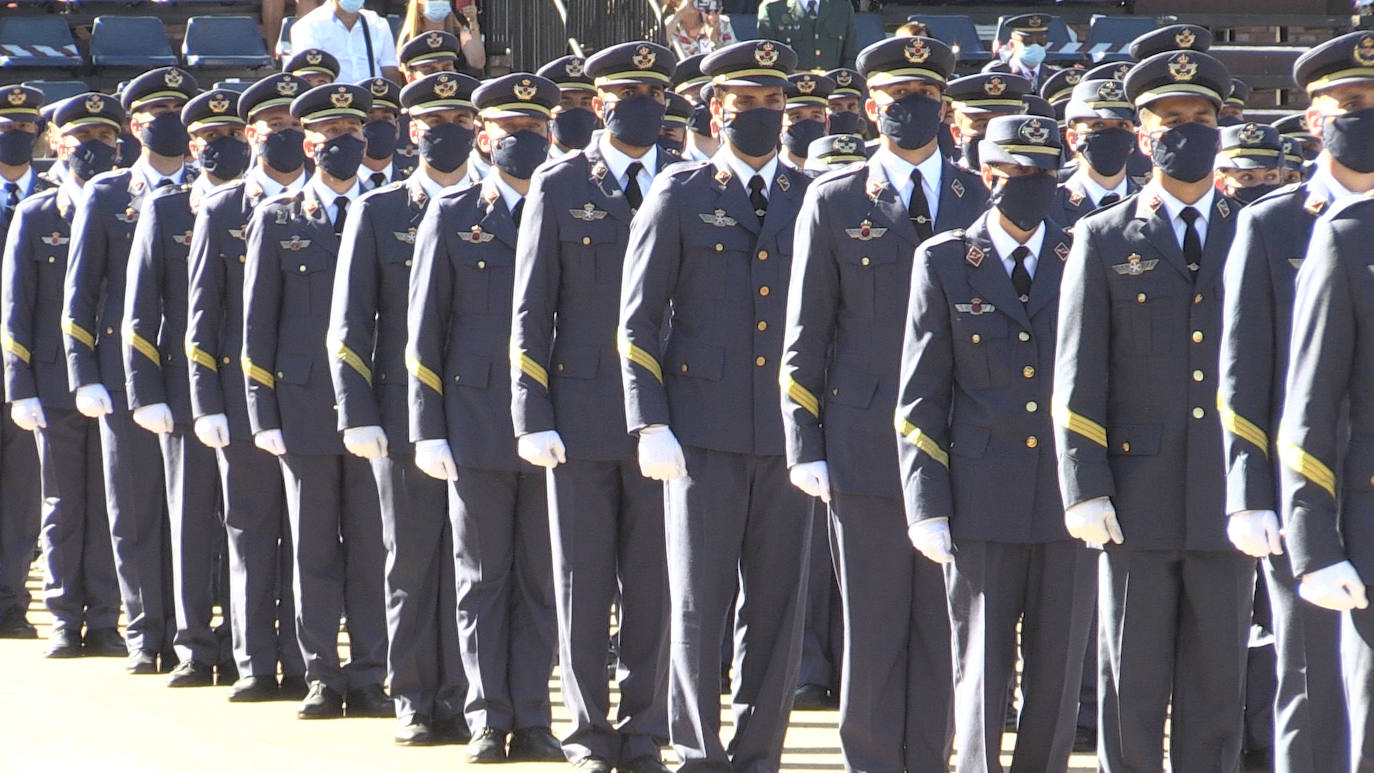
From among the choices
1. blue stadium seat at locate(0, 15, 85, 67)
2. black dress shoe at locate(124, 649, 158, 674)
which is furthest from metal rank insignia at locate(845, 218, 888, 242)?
blue stadium seat at locate(0, 15, 85, 67)

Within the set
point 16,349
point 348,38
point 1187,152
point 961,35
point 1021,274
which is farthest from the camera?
point 961,35

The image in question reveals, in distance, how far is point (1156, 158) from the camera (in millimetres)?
5578

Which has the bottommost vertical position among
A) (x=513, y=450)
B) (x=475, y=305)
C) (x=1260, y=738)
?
(x=1260, y=738)

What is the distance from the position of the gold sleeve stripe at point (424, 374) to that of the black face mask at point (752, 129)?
1.39m

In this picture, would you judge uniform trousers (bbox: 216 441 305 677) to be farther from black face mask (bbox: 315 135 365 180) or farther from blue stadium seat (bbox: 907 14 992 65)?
blue stadium seat (bbox: 907 14 992 65)

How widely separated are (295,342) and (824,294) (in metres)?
2.75

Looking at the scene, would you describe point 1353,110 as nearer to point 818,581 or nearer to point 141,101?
point 818,581

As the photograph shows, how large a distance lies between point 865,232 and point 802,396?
19.4 inches

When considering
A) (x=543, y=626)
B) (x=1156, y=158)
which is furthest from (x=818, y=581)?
(x=1156, y=158)

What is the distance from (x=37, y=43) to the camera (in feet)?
53.6

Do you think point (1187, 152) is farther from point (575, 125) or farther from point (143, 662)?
point (143, 662)

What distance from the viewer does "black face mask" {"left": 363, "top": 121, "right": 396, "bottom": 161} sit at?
8.78m

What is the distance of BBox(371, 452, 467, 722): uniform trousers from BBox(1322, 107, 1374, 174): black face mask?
3.64 m

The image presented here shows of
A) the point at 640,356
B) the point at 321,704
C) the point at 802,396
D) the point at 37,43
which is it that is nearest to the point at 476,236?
the point at 640,356
